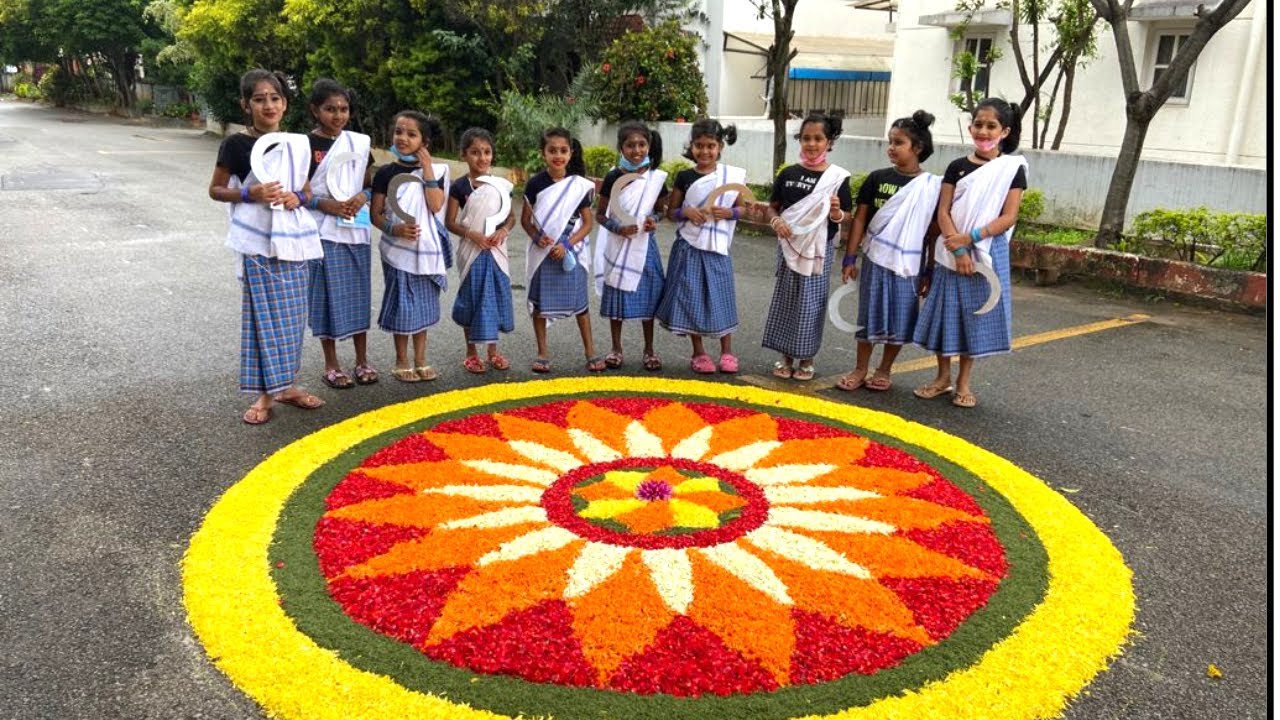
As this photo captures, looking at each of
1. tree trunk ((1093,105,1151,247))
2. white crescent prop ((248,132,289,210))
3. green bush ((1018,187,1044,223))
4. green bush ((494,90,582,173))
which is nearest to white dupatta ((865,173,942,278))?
white crescent prop ((248,132,289,210))

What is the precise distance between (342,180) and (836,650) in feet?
11.8

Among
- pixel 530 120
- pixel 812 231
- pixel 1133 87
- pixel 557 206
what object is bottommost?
pixel 812 231

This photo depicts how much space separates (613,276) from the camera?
5812 mm

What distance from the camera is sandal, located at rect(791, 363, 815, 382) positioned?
228 inches

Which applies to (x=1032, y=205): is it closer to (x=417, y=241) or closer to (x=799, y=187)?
(x=799, y=187)

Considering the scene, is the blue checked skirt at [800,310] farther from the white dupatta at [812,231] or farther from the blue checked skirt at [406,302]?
the blue checked skirt at [406,302]

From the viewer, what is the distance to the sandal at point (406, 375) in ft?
18.4

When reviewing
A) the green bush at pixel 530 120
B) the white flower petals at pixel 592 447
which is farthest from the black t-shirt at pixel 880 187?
the green bush at pixel 530 120

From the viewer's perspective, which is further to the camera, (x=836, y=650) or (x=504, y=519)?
(x=504, y=519)

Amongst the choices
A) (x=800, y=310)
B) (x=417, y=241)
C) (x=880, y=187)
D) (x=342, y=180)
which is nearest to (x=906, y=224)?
(x=880, y=187)

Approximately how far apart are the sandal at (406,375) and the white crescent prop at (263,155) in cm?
131

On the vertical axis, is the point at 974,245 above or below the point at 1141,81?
below

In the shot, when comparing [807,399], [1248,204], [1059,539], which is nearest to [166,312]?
[807,399]

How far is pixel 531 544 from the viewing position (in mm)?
3518
